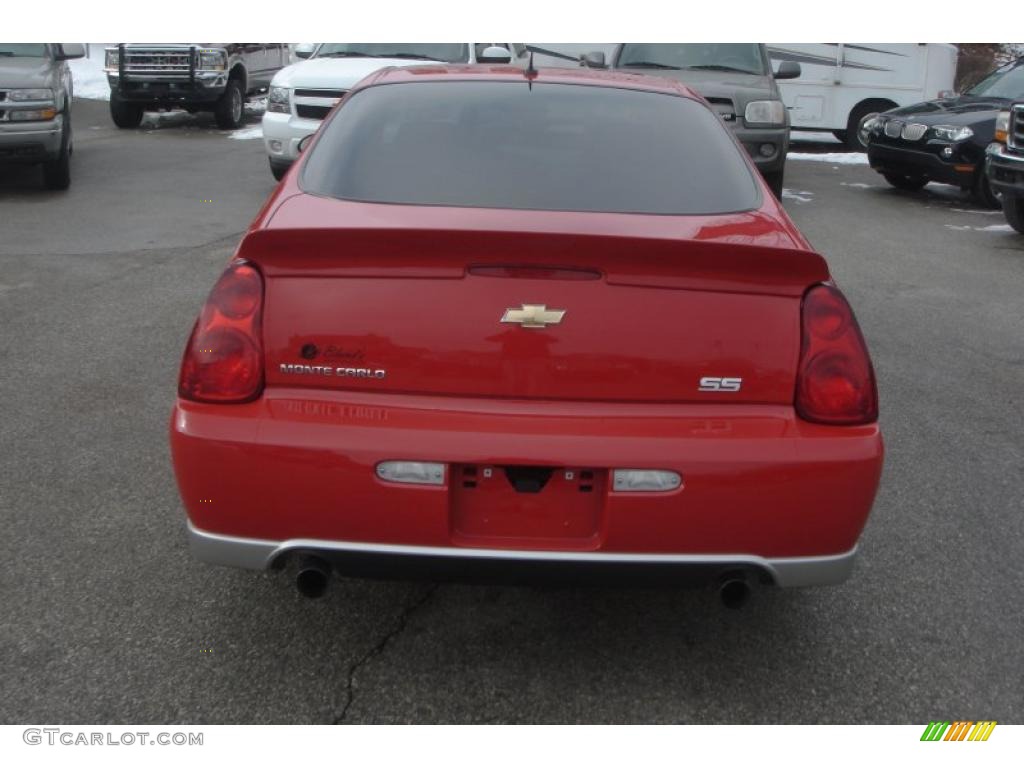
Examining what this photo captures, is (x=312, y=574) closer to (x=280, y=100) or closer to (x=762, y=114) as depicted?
(x=280, y=100)

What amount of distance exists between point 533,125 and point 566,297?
1.14 m

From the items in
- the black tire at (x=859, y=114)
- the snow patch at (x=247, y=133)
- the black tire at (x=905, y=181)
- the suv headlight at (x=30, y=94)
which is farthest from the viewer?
the black tire at (x=859, y=114)

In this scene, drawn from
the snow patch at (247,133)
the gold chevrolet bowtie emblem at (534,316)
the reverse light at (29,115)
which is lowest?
the snow patch at (247,133)

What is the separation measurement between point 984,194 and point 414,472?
39.1 ft

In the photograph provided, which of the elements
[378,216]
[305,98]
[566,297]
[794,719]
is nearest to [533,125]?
[378,216]

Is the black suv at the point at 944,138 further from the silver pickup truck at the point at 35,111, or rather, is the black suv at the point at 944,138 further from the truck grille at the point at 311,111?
the silver pickup truck at the point at 35,111

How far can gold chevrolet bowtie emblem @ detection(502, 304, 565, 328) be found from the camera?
8.93ft

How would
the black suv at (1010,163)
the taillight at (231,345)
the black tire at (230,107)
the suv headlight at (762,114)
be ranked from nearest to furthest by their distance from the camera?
the taillight at (231,345), the black suv at (1010,163), the suv headlight at (762,114), the black tire at (230,107)

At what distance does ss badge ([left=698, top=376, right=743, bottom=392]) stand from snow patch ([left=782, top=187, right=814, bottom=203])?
10322 mm

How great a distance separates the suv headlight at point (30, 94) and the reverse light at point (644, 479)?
9.80 m

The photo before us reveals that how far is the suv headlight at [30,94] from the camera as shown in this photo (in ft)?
34.7

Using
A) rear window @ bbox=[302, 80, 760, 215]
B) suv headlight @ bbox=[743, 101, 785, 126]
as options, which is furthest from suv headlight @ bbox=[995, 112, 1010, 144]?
rear window @ bbox=[302, 80, 760, 215]

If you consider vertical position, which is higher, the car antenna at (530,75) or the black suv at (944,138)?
the car antenna at (530,75)

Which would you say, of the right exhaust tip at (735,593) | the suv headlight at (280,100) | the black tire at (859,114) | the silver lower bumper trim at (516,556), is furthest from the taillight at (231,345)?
the black tire at (859,114)
